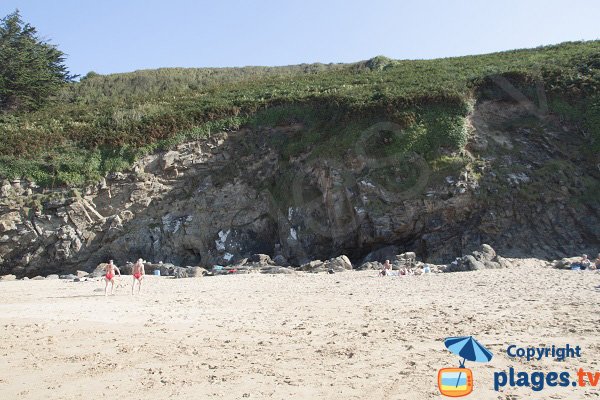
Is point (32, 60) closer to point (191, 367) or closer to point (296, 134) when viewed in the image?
point (296, 134)

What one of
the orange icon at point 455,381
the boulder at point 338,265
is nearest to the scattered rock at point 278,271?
the boulder at point 338,265

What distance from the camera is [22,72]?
36.8m

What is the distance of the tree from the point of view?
3619 centimetres

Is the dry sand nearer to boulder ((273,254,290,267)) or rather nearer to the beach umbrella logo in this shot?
the beach umbrella logo

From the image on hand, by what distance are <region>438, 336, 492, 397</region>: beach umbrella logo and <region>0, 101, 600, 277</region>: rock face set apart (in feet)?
39.1

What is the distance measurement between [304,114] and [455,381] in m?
23.4

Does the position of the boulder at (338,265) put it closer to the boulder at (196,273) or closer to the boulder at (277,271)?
the boulder at (277,271)

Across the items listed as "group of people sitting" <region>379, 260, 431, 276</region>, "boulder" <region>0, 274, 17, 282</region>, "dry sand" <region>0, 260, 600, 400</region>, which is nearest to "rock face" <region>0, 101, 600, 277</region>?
"boulder" <region>0, 274, 17, 282</region>

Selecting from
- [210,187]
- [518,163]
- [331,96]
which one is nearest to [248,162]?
[210,187]

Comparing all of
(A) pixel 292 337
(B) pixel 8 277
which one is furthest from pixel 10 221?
(A) pixel 292 337

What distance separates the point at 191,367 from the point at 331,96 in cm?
2296

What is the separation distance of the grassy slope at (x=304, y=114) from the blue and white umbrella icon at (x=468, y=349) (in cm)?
1655

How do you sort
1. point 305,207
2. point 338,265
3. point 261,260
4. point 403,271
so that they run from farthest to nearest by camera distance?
point 305,207 → point 261,260 → point 338,265 → point 403,271

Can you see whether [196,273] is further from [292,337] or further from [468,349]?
[468,349]
